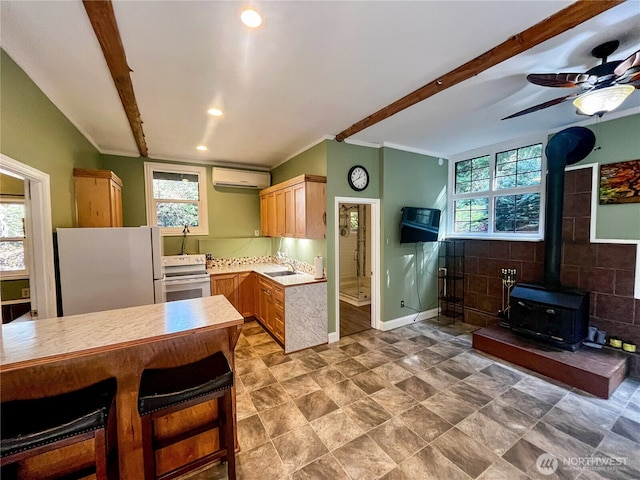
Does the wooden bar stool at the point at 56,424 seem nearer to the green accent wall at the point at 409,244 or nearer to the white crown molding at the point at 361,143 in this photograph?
the green accent wall at the point at 409,244

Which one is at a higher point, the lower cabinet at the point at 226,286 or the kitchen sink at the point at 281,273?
the kitchen sink at the point at 281,273

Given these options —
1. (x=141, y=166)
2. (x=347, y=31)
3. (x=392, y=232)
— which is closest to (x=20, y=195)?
(x=141, y=166)

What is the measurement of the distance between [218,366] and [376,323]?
300 centimetres

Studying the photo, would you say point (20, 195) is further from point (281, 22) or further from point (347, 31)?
point (347, 31)

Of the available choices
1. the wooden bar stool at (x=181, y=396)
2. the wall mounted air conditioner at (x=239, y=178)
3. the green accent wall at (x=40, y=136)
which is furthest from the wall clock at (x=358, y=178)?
the green accent wall at (x=40, y=136)

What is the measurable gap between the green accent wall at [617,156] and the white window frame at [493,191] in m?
0.56

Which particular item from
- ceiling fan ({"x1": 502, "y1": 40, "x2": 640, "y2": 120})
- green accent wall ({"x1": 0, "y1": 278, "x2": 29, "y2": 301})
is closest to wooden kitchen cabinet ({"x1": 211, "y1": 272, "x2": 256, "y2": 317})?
green accent wall ({"x1": 0, "y1": 278, "x2": 29, "y2": 301})

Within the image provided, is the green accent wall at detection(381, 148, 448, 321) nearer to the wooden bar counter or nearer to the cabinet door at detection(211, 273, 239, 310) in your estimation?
the cabinet door at detection(211, 273, 239, 310)

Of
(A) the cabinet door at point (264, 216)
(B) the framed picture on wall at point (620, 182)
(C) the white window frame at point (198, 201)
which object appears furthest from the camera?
(A) the cabinet door at point (264, 216)

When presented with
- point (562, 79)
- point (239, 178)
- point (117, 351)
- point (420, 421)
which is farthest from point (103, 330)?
point (239, 178)

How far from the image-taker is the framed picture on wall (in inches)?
106

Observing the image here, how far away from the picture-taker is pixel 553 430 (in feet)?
6.70

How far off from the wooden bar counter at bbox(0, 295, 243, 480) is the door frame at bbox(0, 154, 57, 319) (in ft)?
2.87

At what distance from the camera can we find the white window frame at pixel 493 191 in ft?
11.6
